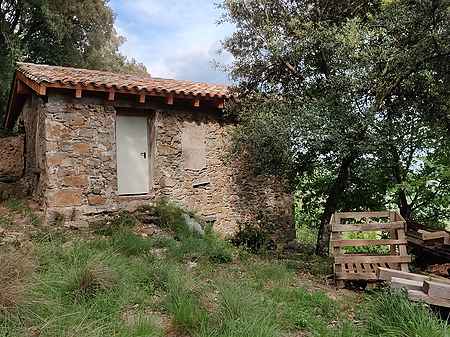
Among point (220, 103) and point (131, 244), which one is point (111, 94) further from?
point (131, 244)

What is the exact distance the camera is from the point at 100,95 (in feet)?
27.2

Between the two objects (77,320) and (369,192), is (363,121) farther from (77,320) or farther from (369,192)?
(77,320)

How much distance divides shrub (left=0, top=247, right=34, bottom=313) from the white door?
4171 mm

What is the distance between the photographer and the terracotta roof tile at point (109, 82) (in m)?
7.70

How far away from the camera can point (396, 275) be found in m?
5.09

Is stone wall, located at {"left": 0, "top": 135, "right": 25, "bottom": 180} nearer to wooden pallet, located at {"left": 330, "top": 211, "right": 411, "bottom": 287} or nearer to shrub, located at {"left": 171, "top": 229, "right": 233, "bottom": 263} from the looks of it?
shrub, located at {"left": 171, "top": 229, "right": 233, "bottom": 263}

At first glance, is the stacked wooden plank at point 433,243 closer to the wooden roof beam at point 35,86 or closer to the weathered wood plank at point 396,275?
the weathered wood plank at point 396,275

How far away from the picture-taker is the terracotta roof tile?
7.70m

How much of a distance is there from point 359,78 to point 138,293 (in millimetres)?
4678

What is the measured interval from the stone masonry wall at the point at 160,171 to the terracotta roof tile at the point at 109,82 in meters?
0.44

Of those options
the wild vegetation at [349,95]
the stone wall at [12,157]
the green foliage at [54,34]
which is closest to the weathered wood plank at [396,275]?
the wild vegetation at [349,95]

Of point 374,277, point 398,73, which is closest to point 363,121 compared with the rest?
point 398,73

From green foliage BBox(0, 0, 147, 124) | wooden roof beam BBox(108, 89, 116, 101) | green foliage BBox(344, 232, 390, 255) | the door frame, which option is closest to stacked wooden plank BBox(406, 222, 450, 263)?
green foliage BBox(344, 232, 390, 255)

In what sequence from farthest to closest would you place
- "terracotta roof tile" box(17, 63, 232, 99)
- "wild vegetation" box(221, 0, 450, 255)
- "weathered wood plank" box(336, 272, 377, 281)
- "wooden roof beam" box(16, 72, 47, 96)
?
1. "terracotta roof tile" box(17, 63, 232, 99)
2. "wooden roof beam" box(16, 72, 47, 96)
3. "wild vegetation" box(221, 0, 450, 255)
4. "weathered wood plank" box(336, 272, 377, 281)
